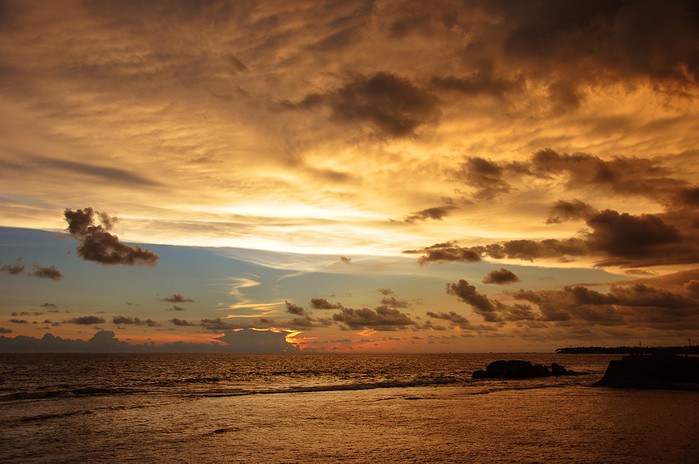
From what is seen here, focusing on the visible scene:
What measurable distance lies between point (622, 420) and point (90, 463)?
115ft

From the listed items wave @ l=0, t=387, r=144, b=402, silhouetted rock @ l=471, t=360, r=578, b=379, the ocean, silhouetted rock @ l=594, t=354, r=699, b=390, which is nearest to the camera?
the ocean

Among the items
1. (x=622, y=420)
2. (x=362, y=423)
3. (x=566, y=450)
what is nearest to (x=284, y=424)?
(x=362, y=423)

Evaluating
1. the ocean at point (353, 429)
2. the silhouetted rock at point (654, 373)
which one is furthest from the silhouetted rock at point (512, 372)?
the ocean at point (353, 429)

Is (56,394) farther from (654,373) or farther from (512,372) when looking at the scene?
(654,373)

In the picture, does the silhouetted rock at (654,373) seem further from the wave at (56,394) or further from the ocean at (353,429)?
the wave at (56,394)

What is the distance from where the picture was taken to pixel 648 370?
6350 cm

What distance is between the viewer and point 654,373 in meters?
62.7

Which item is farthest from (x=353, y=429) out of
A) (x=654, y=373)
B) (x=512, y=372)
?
(x=512, y=372)

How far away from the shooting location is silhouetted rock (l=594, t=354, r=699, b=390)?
194ft

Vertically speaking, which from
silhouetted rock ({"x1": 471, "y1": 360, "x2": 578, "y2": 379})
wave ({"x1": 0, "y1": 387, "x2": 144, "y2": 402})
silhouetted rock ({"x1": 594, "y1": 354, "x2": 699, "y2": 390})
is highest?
silhouetted rock ({"x1": 594, "y1": 354, "x2": 699, "y2": 390})

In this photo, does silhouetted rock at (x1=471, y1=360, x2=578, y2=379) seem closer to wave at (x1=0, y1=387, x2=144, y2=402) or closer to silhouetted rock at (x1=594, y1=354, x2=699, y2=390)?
silhouetted rock at (x1=594, y1=354, x2=699, y2=390)

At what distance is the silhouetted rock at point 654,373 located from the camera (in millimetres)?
59094

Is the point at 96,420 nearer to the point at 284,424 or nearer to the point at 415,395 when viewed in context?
the point at 284,424

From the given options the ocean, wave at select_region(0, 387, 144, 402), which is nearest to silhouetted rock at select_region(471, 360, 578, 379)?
the ocean
